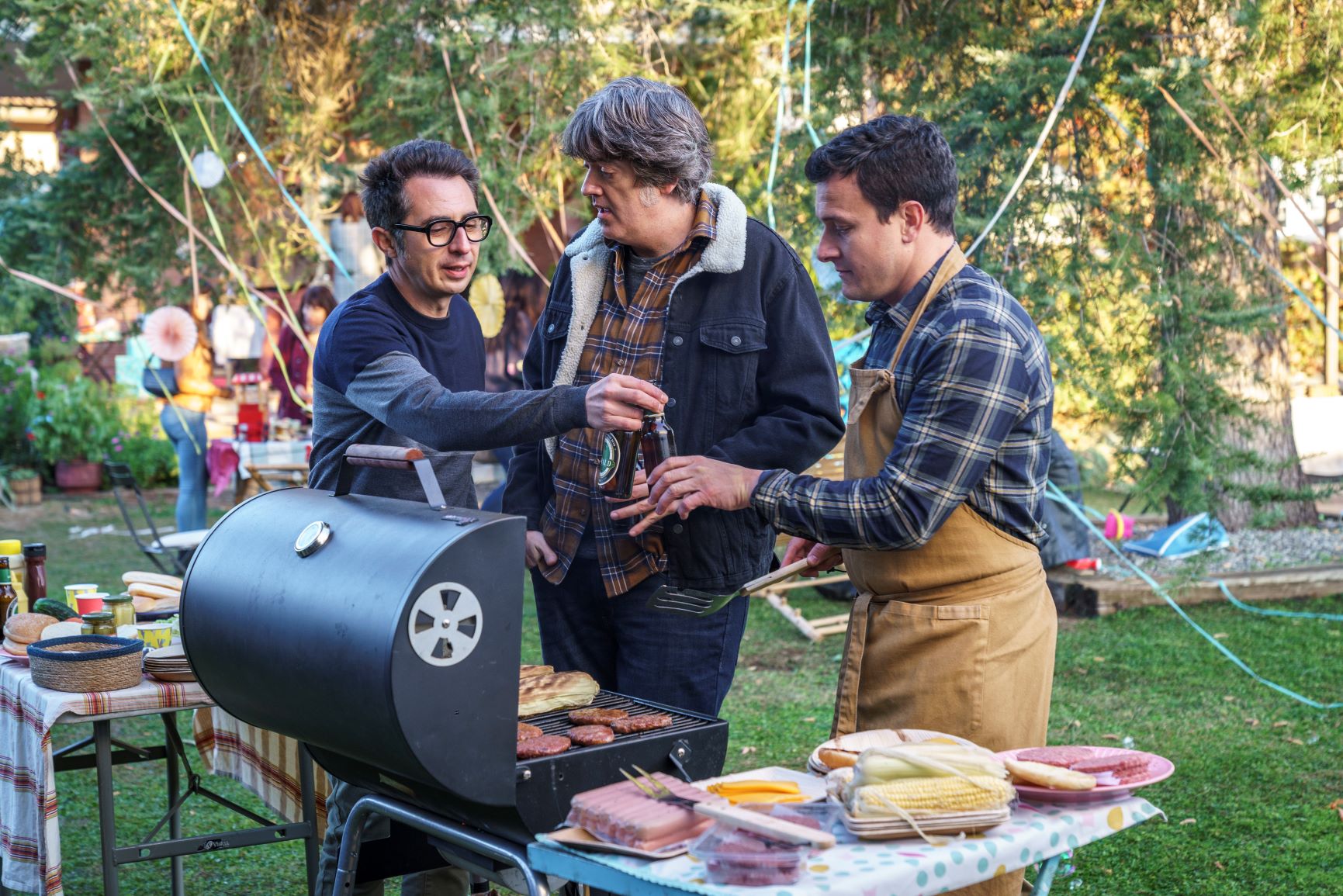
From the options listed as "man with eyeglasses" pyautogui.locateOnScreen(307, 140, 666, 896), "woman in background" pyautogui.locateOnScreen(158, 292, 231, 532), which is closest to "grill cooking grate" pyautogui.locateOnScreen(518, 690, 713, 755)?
"man with eyeglasses" pyautogui.locateOnScreen(307, 140, 666, 896)

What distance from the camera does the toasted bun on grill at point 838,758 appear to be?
1976 millimetres

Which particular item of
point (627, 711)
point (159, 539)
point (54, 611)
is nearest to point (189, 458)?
point (159, 539)

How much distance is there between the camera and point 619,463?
7.91 ft

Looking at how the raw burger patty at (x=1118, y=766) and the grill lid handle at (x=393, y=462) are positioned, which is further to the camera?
the grill lid handle at (x=393, y=462)

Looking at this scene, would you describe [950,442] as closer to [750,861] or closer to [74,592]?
[750,861]

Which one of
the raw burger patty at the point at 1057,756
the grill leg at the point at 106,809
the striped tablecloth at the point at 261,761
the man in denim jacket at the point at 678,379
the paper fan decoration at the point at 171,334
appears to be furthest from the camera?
the paper fan decoration at the point at 171,334

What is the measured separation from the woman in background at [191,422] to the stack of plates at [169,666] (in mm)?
5857

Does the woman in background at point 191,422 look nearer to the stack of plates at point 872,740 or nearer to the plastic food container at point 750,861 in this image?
the stack of plates at point 872,740

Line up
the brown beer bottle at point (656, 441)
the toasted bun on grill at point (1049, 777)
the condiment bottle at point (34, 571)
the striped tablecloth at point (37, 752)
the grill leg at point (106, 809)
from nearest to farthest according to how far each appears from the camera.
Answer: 1. the toasted bun on grill at point (1049, 777)
2. the brown beer bottle at point (656, 441)
3. the striped tablecloth at point (37, 752)
4. the grill leg at point (106, 809)
5. the condiment bottle at point (34, 571)

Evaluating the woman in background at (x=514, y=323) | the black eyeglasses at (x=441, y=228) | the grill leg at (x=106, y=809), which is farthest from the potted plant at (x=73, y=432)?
the black eyeglasses at (x=441, y=228)

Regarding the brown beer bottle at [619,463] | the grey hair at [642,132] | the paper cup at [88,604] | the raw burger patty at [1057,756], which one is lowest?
the paper cup at [88,604]

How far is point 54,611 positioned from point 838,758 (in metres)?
2.30

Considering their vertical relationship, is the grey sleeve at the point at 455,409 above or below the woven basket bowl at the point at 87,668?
above

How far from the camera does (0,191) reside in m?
10.0
